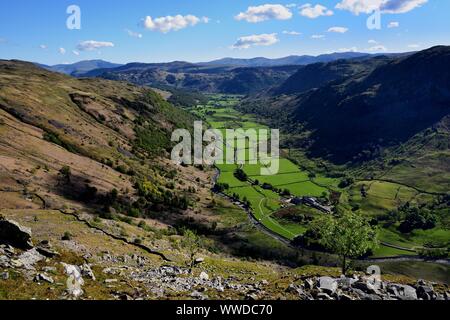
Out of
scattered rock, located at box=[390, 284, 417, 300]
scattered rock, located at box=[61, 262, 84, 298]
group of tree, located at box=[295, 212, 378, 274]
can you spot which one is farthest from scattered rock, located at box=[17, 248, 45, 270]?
group of tree, located at box=[295, 212, 378, 274]

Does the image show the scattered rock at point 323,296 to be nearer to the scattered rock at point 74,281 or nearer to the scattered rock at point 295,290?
the scattered rock at point 295,290

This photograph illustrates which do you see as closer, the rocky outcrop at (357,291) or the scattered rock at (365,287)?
the rocky outcrop at (357,291)

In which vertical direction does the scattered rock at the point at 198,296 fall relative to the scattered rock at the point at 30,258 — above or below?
below

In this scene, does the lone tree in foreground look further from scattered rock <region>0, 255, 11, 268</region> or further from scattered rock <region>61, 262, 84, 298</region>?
scattered rock <region>0, 255, 11, 268</region>

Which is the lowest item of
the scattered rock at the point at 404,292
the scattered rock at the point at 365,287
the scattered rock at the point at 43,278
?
the scattered rock at the point at 404,292

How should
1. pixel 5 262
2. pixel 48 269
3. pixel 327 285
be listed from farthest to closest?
pixel 327 285 → pixel 48 269 → pixel 5 262

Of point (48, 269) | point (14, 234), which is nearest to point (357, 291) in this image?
point (48, 269)

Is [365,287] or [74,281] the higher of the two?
[74,281]

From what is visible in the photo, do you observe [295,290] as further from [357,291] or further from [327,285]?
[357,291]

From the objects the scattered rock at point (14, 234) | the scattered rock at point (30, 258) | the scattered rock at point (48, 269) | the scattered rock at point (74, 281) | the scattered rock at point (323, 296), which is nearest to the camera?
the scattered rock at point (74, 281)

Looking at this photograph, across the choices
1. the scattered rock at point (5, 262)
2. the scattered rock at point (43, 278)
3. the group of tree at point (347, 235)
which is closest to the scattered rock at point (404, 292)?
the group of tree at point (347, 235)

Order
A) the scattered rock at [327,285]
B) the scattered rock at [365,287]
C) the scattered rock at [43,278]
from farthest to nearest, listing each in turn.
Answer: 1. the scattered rock at [365,287]
2. the scattered rock at [327,285]
3. the scattered rock at [43,278]
